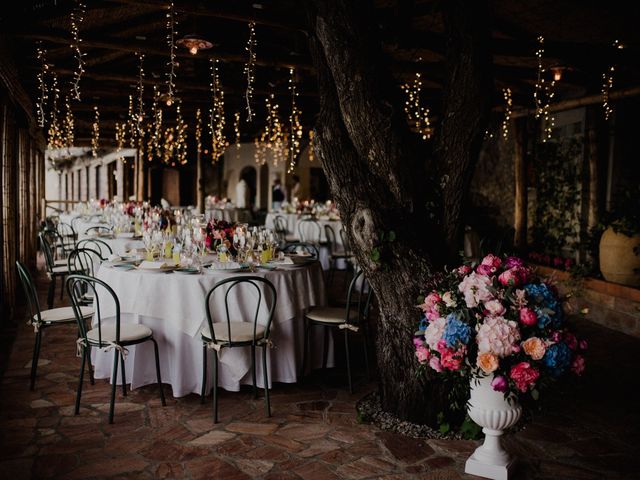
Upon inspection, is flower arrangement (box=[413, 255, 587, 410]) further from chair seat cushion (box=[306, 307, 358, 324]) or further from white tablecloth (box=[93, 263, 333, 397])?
white tablecloth (box=[93, 263, 333, 397])

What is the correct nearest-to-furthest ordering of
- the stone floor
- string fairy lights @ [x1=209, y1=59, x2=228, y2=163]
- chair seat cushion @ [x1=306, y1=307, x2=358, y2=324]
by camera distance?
the stone floor
chair seat cushion @ [x1=306, y1=307, x2=358, y2=324]
string fairy lights @ [x1=209, y1=59, x2=228, y2=163]

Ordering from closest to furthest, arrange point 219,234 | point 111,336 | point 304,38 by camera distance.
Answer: point 111,336
point 219,234
point 304,38

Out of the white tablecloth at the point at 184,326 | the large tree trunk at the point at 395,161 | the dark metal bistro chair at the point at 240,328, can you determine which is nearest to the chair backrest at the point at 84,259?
the white tablecloth at the point at 184,326

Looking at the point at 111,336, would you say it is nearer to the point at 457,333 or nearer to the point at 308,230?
the point at 457,333

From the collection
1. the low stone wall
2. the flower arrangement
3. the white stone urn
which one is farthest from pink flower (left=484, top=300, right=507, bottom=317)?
the low stone wall

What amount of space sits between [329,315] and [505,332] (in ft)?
6.37

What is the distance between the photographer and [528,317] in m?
2.52

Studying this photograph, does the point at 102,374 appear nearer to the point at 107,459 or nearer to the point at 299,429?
the point at 107,459

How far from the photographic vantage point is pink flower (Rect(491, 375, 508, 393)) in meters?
2.57

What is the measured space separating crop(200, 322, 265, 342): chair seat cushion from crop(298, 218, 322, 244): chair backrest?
19.2ft

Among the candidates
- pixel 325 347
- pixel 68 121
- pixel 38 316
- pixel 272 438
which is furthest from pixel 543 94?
pixel 68 121

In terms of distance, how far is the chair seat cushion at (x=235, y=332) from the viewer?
364cm

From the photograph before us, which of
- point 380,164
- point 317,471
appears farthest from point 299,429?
point 380,164

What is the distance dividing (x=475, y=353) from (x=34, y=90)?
9187 mm
